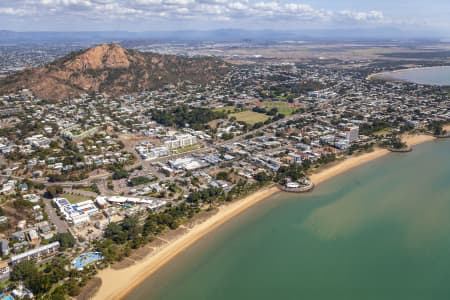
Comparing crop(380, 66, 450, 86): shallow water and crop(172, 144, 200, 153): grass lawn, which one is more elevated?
crop(380, 66, 450, 86): shallow water

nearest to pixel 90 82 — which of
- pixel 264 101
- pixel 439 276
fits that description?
pixel 264 101

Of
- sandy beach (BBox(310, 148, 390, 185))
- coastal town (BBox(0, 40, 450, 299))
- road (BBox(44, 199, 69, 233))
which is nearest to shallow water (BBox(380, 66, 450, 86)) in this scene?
coastal town (BBox(0, 40, 450, 299))

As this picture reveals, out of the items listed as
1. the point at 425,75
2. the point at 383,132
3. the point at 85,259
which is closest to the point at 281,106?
the point at 383,132

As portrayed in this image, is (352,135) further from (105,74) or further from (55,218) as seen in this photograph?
(105,74)

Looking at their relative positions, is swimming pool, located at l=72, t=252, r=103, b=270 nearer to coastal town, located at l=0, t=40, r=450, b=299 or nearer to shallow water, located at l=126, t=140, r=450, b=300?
coastal town, located at l=0, t=40, r=450, b=299

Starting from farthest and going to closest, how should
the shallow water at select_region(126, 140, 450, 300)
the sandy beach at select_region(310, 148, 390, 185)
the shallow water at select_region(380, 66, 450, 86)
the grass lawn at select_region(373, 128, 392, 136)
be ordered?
the shallow water at select_region(380, 66, 450, 86) < the grass lawn at select_region(373, 128, 392, 136) < the sandy beach at select_region(310, 148, 390, 185) < the shallow water at select_region(126, 140, 450, 300)
